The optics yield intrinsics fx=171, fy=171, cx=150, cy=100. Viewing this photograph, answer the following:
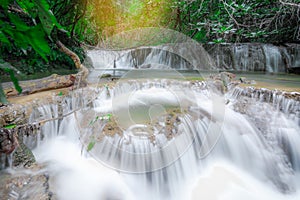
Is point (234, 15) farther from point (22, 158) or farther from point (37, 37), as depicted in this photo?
point (22, 158)

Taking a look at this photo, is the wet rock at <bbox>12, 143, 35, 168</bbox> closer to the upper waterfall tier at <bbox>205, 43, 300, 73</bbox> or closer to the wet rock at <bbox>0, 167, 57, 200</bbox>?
the wet rock at <bbox>0, 167, 57, 200</bbox>

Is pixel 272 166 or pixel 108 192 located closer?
pixel 108 192

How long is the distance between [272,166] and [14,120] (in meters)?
3.83

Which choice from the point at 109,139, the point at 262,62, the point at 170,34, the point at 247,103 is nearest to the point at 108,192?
the point at 109,139

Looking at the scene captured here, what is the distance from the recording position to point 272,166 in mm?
2604

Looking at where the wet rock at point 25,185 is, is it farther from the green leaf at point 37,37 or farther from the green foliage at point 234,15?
the green foliage at point 234,15

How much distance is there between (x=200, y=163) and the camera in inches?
101

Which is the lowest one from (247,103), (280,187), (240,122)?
(280,187)

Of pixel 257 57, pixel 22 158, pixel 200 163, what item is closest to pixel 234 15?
pixel 257 57

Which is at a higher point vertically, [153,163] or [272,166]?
[153,163]

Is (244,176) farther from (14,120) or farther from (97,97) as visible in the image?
(14,120)

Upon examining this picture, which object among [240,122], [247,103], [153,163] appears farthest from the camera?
[247,103]

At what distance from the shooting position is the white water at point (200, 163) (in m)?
2.17

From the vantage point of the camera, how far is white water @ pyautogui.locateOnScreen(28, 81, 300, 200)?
7.11 ft
